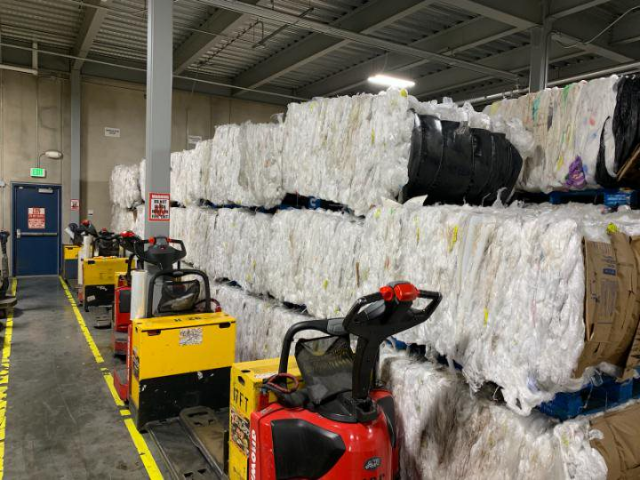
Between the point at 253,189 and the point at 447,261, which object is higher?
the point at 253,189

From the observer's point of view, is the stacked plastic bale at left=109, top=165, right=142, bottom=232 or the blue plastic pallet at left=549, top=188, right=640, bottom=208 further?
the stacked plastic bale at left=109, top=165, right=142, bottom=232

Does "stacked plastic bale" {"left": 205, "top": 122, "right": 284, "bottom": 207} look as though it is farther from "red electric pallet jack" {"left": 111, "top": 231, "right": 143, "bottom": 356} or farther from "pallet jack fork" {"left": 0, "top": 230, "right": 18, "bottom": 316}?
"pallet jack fork" {"left": 0, "top": 230, "right": 18, "bottom": 316}

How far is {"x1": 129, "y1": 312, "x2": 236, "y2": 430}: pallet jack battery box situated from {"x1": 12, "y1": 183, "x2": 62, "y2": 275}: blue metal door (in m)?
10.1

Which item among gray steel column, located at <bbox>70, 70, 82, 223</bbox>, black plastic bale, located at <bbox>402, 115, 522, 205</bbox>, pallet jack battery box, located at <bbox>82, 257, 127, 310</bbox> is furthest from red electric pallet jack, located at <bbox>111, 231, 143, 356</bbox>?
gray steel column, located at <bbox>70, 70, 82, 223</bbox>

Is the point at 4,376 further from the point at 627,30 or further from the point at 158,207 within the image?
the point at 627,30

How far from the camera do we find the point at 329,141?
13.1 feet

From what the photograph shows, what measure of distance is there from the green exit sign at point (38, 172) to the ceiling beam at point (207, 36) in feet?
14.6

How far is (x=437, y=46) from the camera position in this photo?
9.69 metres

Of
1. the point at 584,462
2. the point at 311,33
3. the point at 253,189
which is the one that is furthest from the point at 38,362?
the point at 311,33

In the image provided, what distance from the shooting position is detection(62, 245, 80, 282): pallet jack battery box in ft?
38.6

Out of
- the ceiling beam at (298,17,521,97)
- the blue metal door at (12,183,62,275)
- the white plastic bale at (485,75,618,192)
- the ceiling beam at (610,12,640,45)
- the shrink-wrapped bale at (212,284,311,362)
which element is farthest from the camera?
the blue metal door at (12,183,62,275)

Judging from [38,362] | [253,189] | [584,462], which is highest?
[253,189]

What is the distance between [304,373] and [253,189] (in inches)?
126

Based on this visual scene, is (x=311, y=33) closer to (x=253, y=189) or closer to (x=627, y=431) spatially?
(x=253, y=189)
